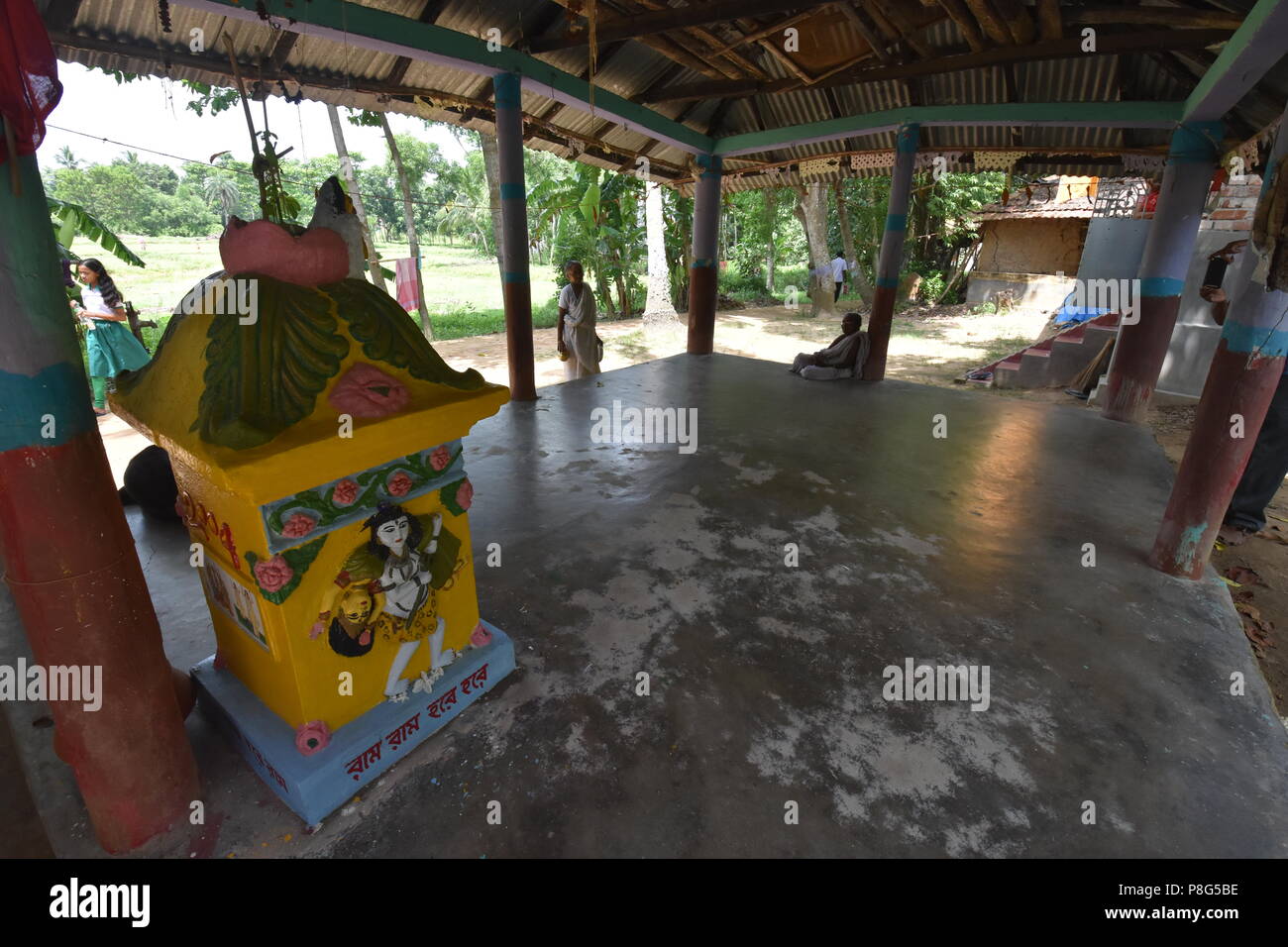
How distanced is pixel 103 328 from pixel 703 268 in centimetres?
793

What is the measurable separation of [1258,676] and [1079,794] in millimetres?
1410

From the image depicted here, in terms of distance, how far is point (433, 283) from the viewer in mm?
28125

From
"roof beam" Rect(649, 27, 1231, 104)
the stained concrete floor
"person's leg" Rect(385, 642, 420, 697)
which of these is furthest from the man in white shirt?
"person's leg" Rect(385, 642, 420, 697)

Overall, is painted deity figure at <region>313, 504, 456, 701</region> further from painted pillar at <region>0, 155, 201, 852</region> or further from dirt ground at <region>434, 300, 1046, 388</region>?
dirt ground at <region>434, 300, 1046, 388</region>

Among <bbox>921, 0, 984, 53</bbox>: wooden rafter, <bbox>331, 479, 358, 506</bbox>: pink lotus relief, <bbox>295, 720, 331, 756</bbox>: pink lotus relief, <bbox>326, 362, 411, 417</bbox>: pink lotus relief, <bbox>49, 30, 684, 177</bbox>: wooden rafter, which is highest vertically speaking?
<bbox>921, 0, 984, 53</bbox>: wooden rafter

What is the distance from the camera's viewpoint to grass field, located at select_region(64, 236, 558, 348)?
59.4 ft

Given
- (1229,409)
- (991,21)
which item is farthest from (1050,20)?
(1229,409)

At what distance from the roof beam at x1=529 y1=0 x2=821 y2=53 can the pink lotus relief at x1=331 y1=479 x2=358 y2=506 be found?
524cm

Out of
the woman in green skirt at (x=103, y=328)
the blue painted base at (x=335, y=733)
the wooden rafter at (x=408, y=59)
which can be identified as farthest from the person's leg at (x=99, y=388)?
the blue painted base at (x=335, y=733)

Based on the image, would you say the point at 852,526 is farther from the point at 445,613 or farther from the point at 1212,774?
the point at 445,613

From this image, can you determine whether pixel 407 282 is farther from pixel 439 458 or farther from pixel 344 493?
pixel 344 493

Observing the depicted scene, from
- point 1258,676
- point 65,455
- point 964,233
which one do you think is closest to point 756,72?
point 1258,676

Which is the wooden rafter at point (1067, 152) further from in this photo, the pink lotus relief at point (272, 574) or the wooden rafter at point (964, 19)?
the pink lotus relief at point (272, 574)
